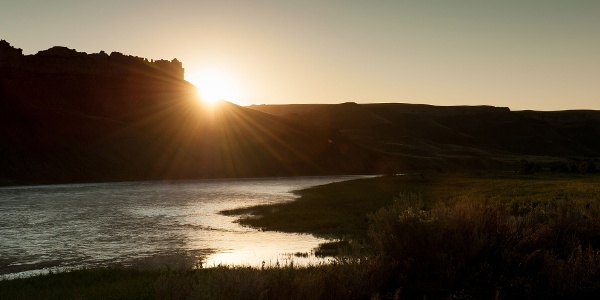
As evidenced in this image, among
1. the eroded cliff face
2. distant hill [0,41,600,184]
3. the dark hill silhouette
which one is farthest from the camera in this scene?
the eroded cliff face

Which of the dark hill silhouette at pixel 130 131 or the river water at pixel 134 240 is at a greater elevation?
the dark hill silhouette at pixel 130 131

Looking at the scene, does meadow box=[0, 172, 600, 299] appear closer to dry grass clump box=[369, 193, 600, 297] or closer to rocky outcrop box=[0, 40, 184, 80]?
dry grass clump box=[369, 193, 600, 297]

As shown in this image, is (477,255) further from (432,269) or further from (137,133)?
(137,133)

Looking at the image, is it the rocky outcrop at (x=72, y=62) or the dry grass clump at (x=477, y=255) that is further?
the rocky outcrop at (x=72, y=62)

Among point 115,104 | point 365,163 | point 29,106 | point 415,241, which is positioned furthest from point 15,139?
point 415,241

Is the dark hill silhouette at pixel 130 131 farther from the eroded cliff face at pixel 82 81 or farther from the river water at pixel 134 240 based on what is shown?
Result: the river water at pixel 134 240

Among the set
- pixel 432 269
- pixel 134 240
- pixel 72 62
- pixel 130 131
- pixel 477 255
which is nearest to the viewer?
pixel 432 269

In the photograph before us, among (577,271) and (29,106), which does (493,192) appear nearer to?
(577,271)

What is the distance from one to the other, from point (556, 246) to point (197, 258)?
14.7 m

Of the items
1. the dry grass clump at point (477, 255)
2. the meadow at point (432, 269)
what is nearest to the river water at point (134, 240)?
the meadow at point (432, 269)

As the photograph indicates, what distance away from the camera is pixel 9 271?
22875mm

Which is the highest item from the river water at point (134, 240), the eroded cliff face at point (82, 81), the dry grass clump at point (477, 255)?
the eroded cliff face at point (82, 81)

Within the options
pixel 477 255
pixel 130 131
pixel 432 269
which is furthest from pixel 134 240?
pixel 130 131

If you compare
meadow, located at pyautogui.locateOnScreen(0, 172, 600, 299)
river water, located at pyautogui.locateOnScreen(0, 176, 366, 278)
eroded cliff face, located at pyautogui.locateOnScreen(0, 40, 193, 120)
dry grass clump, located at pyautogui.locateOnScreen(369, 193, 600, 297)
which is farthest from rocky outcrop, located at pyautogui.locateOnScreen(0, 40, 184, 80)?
dry grass clump, located at pyautogui.locateOnScreen(369, 193, 600, 297)
